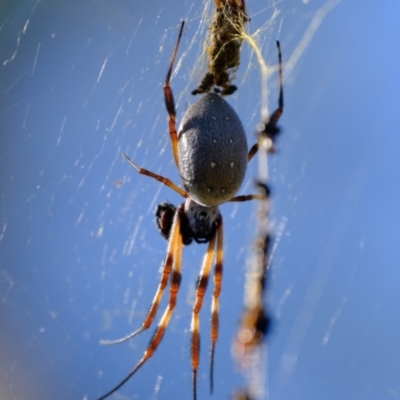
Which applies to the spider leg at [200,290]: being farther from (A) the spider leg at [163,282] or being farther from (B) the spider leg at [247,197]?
(B) the spider leg at [247,197]

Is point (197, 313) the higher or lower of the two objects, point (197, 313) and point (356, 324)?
the lower

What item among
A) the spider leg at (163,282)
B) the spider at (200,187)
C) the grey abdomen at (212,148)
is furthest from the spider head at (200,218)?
the grey abdomen at (212,148)

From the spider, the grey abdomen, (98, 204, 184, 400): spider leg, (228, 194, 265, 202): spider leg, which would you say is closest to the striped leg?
the spider

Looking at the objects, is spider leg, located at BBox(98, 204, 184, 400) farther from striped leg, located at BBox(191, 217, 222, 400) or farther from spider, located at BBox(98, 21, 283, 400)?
striped leg, located at BBox(191, 217, 222, 400)

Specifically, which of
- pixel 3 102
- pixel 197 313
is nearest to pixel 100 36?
pixel 3 102

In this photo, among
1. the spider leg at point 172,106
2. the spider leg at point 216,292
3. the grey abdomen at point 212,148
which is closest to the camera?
the spider leg at point 172,106

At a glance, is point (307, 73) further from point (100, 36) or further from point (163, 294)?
point (163, 294)

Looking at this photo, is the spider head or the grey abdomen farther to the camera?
the spider head
